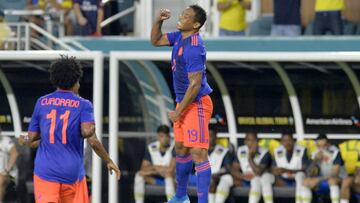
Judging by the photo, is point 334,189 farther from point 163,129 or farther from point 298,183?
point 163,129

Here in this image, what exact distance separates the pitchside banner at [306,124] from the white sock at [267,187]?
89 cm

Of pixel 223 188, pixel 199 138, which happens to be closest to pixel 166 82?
pixel 223 188

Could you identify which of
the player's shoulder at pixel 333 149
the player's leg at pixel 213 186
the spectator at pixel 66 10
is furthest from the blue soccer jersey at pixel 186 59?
the spectator at pixel 66 10

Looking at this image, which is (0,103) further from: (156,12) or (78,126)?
(78,126)

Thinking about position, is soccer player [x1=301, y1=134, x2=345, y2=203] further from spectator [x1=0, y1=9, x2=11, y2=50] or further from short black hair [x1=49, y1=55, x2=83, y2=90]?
short black hair [x1=49, y1=55, x2=83, y2=90]

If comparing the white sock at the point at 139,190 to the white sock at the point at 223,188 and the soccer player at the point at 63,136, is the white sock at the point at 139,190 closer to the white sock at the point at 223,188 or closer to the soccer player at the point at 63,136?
the white sock at the point at 223,188

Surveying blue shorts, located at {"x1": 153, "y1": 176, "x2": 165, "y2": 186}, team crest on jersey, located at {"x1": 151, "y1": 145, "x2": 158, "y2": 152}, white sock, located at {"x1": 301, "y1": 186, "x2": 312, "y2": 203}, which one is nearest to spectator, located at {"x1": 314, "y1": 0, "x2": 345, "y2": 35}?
white sock, located at {"x1": 301, "y1": 186, "x2": 312, "y2": 203}

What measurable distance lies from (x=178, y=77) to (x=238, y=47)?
521cm

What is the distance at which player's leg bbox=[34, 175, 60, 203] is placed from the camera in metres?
10.3

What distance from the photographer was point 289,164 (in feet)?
55.0

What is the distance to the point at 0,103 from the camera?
59.3ft

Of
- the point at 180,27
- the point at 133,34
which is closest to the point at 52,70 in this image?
the point at 180,27

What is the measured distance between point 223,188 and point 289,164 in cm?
90

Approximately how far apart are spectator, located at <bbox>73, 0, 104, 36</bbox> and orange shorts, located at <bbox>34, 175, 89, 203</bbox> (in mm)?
6944
